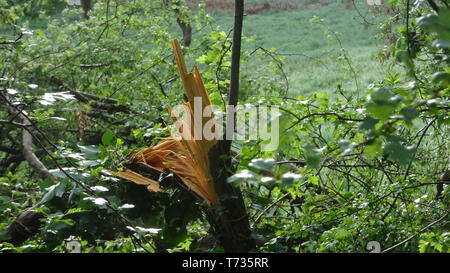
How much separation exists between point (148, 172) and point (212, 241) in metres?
0.37

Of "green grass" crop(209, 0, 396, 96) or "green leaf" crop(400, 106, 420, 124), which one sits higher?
"green leaf" crop(400, 106, 420, 124)

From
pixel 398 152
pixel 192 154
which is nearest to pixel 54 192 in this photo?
pixel 192 154

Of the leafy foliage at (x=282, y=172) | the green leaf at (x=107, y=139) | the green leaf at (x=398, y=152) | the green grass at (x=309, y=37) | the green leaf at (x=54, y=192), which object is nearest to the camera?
the green leaf at (x=398, y=152)

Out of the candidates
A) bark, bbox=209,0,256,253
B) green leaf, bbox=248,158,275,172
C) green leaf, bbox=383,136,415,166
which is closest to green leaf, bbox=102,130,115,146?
bark, bbox=209,0,256,253

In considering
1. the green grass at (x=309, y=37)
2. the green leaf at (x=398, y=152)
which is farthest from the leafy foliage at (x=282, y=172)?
the green grass at (x=309, y=37)

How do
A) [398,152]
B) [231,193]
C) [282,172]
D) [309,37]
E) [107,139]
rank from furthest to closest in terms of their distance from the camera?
[309,37], [107,139], [231,193], [282,172], [398,152]

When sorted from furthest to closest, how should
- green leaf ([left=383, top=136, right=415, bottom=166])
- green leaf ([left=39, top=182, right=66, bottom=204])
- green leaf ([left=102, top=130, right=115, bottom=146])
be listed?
green leaf ([left=102, top=130, right=115, bottom=146]) → green leaf ([left=39, top=182, right=66, bottom=204]) → green leaf ([left=383, top=136, right=415, bottom=166])

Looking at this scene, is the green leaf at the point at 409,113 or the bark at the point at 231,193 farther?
the bark at the point at 231,193

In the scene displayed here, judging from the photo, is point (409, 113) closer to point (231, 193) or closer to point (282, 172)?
point (282, 172)

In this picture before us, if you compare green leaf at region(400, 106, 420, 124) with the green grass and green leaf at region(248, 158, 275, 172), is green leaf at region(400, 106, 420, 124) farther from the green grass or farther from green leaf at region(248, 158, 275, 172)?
the green grass

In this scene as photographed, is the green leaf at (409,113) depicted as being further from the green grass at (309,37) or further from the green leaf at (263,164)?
the green grass at (309,37)

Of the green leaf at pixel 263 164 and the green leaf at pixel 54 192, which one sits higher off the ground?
the green leaf at pixel 263 164

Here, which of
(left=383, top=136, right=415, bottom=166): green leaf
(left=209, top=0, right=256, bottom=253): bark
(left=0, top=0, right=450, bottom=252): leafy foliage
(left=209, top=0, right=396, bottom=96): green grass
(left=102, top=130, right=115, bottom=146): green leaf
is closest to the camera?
(left=383, top=136, right=415, bottom=166): green leaf
